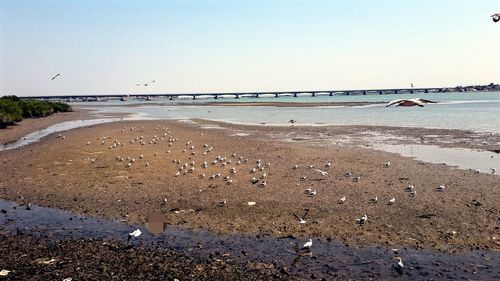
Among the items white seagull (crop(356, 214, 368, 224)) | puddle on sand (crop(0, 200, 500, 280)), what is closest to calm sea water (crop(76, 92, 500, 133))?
white seagull (crop(356, 214, 368, 224))

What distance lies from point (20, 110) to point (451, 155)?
155 feet

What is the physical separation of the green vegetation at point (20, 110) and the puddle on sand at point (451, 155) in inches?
1374

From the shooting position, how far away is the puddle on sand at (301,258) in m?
8.91

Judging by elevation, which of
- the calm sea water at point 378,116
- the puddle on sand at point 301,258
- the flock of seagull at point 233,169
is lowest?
the calm sea water at point 378,116

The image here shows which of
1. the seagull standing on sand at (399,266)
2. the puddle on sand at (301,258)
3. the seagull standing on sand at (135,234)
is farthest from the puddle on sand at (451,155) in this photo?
the seagull standing on sand at (135,234)

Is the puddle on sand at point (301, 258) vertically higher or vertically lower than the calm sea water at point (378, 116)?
higher

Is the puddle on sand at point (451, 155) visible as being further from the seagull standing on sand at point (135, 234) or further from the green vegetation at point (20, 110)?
the green vegetation at point (20, 110)

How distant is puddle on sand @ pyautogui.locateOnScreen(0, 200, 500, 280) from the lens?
8.91 metres

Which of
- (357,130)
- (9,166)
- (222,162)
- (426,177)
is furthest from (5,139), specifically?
(426,177)

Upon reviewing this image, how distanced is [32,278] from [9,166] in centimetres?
1506

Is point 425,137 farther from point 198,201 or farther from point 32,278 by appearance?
point 32,278

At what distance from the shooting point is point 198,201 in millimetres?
14375

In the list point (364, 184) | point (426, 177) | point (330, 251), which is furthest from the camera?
point (426, 177)

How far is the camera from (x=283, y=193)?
15289 millimetres
